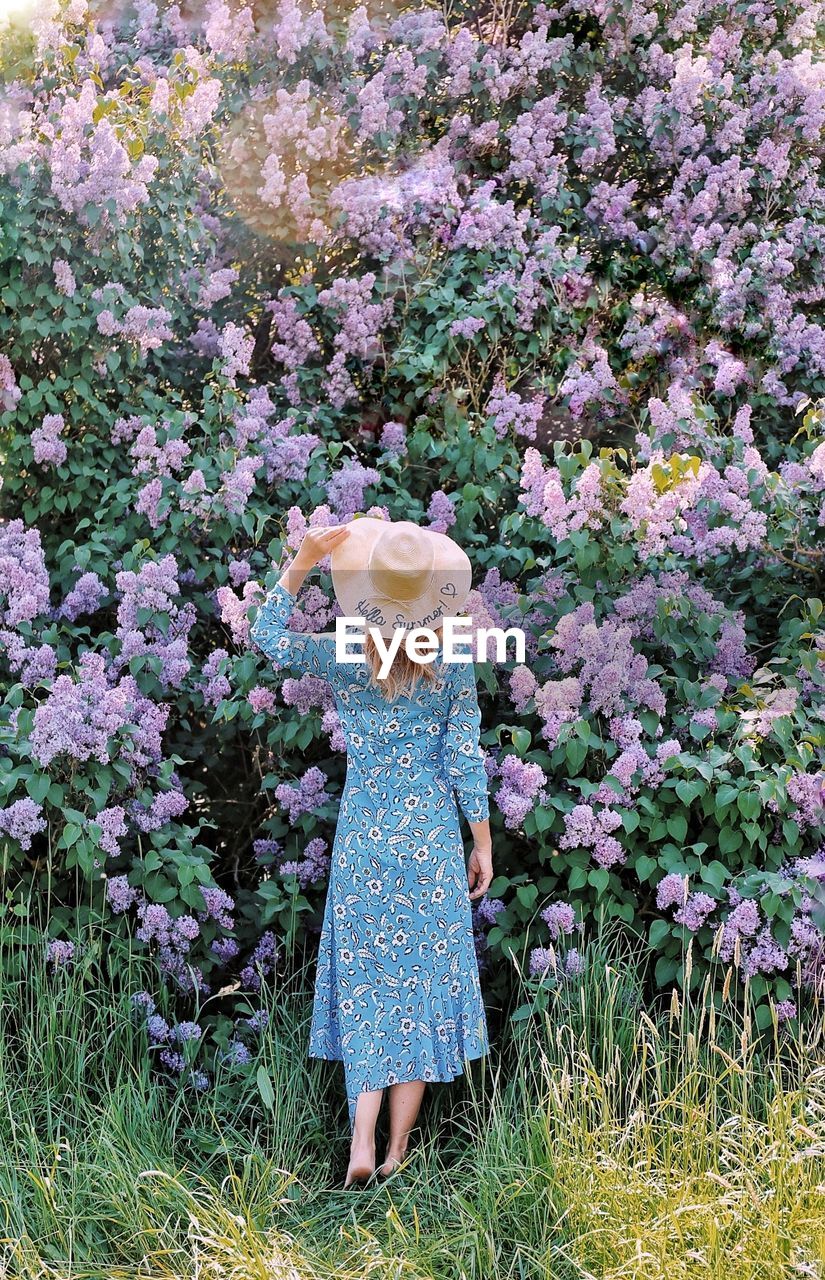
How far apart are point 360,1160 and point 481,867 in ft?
2.47

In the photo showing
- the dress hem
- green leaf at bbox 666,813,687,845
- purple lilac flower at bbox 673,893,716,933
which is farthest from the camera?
green leaf at bbox 666,813,687,845

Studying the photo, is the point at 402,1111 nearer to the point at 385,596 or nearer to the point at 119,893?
the point at 119,893

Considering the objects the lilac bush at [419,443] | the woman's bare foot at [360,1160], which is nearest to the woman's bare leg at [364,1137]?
the woman's bare foot at [360,1160]

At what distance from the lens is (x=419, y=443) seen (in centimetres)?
461

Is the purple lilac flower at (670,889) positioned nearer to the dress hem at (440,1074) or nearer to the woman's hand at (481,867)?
the woman's hand at (481,867)

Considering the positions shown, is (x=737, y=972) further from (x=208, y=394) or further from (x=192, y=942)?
(x=208, y=394)

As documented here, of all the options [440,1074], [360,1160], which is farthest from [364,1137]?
[440,1074]

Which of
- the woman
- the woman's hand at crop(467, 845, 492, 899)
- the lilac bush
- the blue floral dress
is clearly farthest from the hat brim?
the woman's hand at crop(467, 845, 492, 899)

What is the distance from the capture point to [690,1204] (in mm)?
2643

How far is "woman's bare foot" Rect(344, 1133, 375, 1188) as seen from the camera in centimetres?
308

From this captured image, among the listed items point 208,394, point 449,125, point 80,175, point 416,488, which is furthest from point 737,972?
point 449,125

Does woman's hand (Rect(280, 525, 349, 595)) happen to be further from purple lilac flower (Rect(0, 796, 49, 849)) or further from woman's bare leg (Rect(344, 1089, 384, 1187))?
woman's bare leg (Rect(344, 1089, 384, 1187))

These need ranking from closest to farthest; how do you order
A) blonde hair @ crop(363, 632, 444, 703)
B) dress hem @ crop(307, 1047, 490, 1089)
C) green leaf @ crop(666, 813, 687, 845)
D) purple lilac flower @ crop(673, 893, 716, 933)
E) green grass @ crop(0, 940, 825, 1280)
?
1. green grass @ crop(0, 940, 825, 1280)
2. blonde hair @ crop(363, 632, 444, 703)
3. dress hem @ crop(307, 1047, 490, 1089)
4. purple lilac flower @ crop(673, 893, 716, 933)
5. green leaf @ crop(666, 813, 687, 845)

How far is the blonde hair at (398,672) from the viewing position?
9.97 ft
